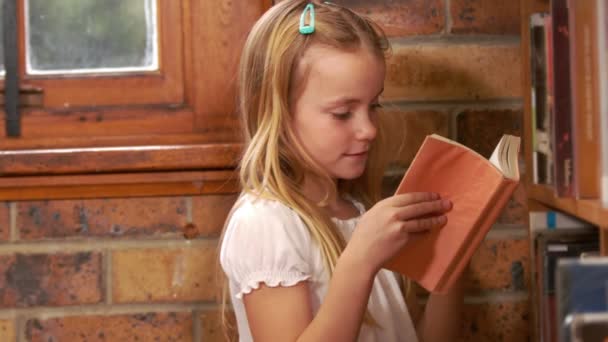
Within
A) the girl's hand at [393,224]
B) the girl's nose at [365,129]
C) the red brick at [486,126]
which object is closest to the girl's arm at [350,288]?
the girl's hand at [393,224]

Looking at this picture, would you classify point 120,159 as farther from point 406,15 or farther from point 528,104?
point 528,104

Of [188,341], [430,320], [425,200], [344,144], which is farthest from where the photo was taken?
[188,341]

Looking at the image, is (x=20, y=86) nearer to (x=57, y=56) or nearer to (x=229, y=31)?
(x=57, y=56)

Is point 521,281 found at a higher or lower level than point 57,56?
lower

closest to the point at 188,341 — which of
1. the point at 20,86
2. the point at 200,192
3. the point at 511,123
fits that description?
the point at 200,192

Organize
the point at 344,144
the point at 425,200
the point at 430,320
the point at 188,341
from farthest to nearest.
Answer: the point at 188,341
the point at 430,320
the point at 344,144
the point at 425,200

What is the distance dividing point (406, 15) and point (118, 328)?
679 millimetres

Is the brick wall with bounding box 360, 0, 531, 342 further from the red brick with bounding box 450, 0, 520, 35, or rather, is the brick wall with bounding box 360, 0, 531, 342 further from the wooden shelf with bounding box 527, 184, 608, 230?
the wooden shelf with bounding box 527, 184, 608, 230

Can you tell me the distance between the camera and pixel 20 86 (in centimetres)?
124

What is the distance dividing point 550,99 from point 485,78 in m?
0.28

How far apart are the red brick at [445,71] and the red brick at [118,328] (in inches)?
19.6

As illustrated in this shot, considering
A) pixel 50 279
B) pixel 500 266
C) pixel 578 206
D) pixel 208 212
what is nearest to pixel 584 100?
pixel 578 206

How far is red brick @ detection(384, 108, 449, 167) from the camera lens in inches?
45.9

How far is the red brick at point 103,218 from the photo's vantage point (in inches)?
47.9
